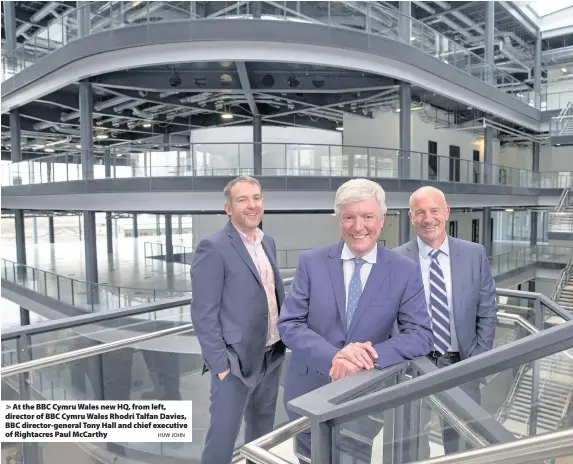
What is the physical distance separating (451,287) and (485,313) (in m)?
0.24

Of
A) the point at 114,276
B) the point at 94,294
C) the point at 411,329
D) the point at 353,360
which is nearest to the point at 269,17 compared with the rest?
the point at 94,294

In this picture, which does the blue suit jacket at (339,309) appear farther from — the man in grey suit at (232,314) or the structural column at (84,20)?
the structural column at (84,20)

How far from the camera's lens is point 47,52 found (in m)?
13.8

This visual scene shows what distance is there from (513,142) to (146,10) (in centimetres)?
2434

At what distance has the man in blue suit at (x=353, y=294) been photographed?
209 centimetres

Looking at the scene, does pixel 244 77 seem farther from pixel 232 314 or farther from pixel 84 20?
pixel 232 314

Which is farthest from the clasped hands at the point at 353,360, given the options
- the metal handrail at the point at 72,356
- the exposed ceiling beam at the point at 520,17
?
the exposed ceiling beam at the point at 520,17

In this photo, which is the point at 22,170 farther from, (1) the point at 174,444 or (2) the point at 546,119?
(2) the point at 546,119

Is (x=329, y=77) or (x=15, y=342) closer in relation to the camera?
(x=15, y=342)

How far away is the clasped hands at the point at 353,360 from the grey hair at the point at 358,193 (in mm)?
613

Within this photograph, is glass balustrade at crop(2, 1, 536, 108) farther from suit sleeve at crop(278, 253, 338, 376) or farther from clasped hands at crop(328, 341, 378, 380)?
clasped hands at crop(328, 341, 378, 380)

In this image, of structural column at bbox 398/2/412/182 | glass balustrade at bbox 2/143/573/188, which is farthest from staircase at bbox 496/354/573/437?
structural column at bbox 398/2/412/182

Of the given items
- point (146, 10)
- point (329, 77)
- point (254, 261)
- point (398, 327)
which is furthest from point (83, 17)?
point (398, 327)

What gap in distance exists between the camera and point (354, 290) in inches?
85.2
